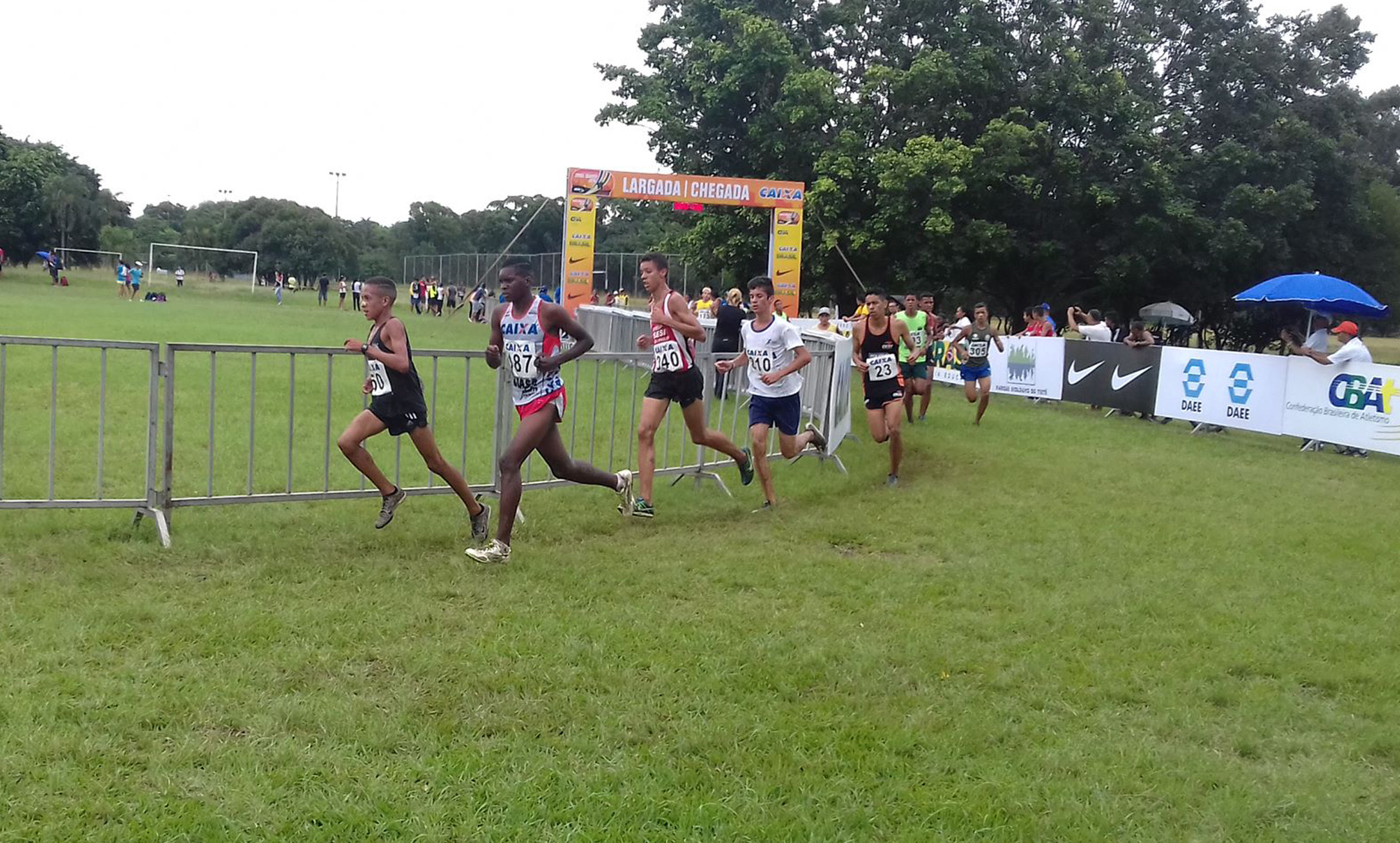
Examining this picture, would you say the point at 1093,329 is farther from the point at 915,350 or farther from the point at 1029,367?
the point at 915,350

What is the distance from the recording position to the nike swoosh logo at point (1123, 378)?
1633 cm

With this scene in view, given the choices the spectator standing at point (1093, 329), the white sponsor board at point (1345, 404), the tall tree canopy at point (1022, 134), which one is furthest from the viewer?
the tall tree canopy at point (1022, 134)

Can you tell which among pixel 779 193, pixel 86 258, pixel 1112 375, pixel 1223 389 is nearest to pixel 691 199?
pixel 779 193

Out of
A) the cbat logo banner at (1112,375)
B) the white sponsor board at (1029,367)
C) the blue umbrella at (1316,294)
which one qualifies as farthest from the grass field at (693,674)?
the blue umbrella at (1316,294)

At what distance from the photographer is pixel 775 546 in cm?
716

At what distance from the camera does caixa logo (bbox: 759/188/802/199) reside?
22.2m

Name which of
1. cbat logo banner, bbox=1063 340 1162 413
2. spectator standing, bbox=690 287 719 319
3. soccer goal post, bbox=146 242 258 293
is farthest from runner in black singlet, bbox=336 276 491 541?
soccer goal post, bbox=146 242 258 293

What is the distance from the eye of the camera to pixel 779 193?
2233cm

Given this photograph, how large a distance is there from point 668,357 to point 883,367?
2386mm

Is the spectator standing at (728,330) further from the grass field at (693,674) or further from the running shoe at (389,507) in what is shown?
the running shoe at (389,507)

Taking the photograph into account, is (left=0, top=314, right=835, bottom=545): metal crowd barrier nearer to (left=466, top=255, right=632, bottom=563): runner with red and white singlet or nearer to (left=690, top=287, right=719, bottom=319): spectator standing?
(left=466, top=255, right=632, bottom=563): runner with red and white singlet

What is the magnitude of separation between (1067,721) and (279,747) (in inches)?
117

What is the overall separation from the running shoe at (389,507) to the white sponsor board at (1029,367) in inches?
537

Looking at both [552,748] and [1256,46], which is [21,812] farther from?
[1256,46]
